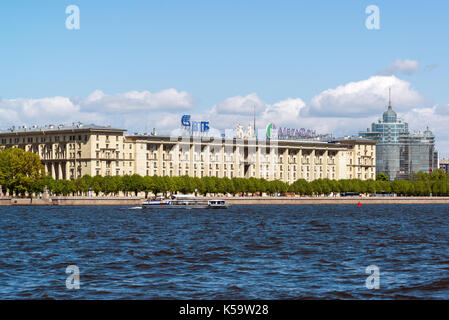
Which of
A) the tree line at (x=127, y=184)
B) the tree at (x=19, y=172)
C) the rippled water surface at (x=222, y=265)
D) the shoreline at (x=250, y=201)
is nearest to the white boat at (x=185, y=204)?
the shoreline at (x=250, y=201)

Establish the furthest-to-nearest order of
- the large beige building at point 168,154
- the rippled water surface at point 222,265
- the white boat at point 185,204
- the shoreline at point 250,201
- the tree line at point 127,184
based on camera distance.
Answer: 1. the large beige building at point 168,154
2. the tree line at point 127,184
3. the shoreline at point 250,201
4. the white boat at point 185,204
5. the rippled water surface at point 222,265

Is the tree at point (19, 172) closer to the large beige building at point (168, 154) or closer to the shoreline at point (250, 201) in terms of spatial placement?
the shoreline at point (250, 201)

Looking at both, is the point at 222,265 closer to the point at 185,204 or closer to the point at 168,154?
the point at 185,204

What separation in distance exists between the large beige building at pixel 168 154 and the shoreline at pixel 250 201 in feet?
69.6

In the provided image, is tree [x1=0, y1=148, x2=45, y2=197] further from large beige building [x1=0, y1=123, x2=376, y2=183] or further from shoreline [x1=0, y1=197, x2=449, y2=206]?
large beige building [x1=0, y1=123, x2=376, y2=183]

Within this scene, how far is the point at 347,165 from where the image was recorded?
191625 mm

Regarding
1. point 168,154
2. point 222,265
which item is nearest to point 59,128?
point 168,154

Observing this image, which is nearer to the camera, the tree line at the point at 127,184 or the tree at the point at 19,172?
the tree at the point at 19,172

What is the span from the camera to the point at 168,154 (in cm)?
16100

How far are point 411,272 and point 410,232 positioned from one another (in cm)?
2808

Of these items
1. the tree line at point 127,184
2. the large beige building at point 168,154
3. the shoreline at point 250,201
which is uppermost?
the large beige building at point 168,154

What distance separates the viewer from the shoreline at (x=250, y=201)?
417ft

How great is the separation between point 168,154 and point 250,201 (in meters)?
25.6
